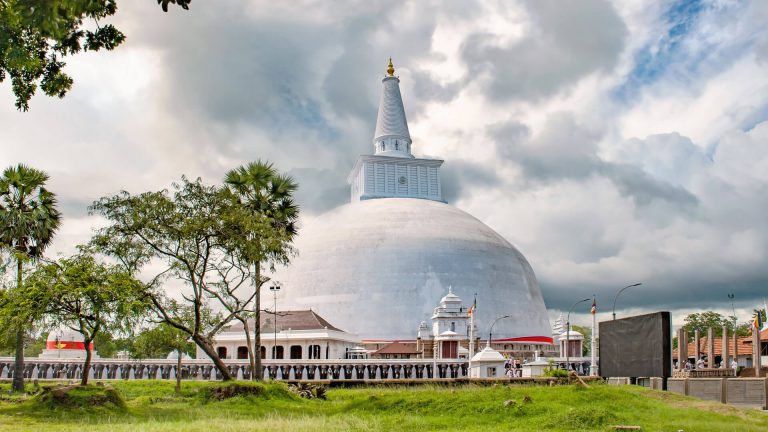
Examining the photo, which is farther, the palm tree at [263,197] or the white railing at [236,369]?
the white railing at [236,369]

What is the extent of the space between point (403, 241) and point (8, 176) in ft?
138

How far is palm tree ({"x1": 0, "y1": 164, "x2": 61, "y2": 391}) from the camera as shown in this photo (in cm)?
3781

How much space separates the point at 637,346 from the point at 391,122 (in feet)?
212

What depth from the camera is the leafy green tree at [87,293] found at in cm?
2891

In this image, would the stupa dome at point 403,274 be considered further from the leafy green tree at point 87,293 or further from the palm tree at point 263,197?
the leafy green tree at point 87,293

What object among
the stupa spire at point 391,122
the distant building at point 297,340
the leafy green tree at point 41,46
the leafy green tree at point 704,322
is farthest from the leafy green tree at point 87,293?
the leafy green tree at point 704,322

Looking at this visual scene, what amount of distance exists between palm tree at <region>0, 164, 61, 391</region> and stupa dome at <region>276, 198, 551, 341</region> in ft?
115

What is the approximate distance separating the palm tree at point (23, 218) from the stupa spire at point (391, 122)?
52023 millimetres

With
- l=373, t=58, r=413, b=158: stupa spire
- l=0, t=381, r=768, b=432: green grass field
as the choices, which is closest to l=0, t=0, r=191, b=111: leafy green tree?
l=0, t=381, r=768, b=432: green grass field

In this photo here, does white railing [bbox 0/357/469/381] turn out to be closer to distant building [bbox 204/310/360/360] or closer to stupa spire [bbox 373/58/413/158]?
distant building [bbox 204/310/360/360]

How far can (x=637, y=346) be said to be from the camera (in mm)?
27125

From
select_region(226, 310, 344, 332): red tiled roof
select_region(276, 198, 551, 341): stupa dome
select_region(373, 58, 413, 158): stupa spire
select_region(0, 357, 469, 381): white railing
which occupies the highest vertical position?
select_region(373, 58, 413, 158): stupa spire

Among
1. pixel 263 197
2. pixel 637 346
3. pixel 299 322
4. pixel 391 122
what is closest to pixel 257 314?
pixel 263 197

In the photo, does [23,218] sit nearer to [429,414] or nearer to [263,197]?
[263,197]
